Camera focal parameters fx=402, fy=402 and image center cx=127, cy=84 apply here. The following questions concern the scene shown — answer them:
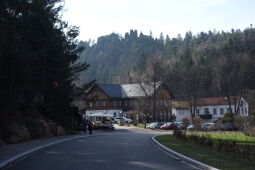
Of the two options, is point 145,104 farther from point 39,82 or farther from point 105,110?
point 39,82

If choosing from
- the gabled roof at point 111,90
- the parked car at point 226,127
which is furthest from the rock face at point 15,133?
the gabled roof at point 111,90

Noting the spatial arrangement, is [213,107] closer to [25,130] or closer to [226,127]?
[226,127]

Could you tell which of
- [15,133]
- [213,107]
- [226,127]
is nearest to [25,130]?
[15,133]

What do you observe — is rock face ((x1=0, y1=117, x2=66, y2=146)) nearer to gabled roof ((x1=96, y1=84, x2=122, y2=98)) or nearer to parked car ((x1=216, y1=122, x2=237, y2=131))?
parked car ((x1=216, y1=122, x2=237, y2=131))

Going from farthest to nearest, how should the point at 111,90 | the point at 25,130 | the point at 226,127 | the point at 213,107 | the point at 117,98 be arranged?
1. the point at 111,90
2. the point at 117,98
3. the point at 213,107
4. the point at 226,127
5. the point at 25,130

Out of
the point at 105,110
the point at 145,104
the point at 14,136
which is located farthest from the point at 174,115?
the point at 14,136

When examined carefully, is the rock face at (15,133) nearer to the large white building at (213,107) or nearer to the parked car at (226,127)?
the parked car at (226,127)

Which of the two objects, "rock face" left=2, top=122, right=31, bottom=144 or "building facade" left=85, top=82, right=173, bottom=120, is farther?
"building facade" left=85, top=82, right=173, bottom=120

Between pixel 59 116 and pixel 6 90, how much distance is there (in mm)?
14417

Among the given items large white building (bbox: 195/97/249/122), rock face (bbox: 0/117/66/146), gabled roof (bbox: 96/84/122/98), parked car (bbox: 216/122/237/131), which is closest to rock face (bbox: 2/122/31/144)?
rock face (bbox: 0/117/66/146)

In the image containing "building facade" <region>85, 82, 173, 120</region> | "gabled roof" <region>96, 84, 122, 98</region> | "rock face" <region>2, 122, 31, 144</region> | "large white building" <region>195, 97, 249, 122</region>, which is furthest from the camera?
"gabled roof" <region>96, 84, 122, 98</region>

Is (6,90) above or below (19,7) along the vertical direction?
below

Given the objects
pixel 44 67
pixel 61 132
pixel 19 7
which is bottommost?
pixel 61 132

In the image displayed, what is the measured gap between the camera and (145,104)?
3091 inches
